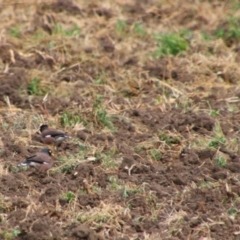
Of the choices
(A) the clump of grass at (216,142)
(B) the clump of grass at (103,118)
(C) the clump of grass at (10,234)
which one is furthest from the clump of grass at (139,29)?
(C) the clump of grass at (10,234)

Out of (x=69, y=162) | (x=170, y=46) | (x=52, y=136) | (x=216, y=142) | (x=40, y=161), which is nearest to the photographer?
Result: (x=40, y=161)

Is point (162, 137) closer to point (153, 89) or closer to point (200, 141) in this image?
point (200, 141)

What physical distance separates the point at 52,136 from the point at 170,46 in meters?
3.82

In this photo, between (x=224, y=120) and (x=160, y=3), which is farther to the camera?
(x=160, y=3)

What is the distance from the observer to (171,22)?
45.4 feet

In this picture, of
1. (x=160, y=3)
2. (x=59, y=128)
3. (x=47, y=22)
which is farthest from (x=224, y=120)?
(x=160, y=3)

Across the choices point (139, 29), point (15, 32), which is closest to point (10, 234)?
point (15, 32)

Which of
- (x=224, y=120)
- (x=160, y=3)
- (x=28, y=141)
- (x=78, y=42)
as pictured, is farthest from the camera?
(x=160, y=3)

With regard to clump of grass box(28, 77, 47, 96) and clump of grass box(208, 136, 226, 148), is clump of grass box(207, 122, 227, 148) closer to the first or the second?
clump of grass box(208, 136, 226, 148)

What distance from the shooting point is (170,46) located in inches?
487

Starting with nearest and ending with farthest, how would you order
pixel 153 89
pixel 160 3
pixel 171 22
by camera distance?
pixel 153 89
pixel 171 22
pixel 160 3

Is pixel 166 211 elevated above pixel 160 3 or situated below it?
above

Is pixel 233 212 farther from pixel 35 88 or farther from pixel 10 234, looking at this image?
pixel 35 88

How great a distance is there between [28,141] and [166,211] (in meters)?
2.12
